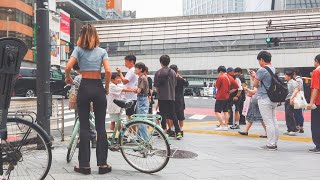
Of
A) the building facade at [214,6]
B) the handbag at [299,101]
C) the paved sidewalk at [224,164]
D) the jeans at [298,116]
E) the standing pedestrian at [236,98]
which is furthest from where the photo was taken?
the building facade at [214,6]

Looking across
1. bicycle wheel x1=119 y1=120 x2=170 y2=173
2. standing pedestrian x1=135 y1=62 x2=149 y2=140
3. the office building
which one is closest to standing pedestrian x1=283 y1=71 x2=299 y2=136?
standing pedestrian x1=135 y1=62 x2=149 y2=140

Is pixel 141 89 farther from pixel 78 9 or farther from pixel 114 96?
pixel 78 9

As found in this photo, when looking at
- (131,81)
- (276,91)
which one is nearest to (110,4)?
(131,81)

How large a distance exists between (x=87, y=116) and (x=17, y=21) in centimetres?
4847

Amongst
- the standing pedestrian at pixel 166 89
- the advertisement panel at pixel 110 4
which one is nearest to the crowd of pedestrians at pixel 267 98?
the standing pedestrian at pixel 166 89

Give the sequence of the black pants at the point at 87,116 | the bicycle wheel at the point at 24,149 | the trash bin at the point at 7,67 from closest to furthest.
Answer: the trash bin at the point at 7,67 → the bicycle wheel at the point at 24,149 → the black pants at the point at 87,116

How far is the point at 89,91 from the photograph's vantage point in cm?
486

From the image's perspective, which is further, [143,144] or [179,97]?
[179,97]

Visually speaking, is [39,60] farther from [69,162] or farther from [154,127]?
[154,127]

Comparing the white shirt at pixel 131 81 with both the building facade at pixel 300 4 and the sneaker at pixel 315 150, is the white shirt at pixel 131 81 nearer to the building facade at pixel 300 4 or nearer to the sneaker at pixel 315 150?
the sneaker at pixel 315 150

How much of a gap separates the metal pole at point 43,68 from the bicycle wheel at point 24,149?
8.06ft

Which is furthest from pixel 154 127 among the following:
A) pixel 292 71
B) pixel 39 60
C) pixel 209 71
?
pixel 209 71

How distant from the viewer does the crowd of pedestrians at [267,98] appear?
281 inches

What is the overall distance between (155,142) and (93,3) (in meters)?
100
